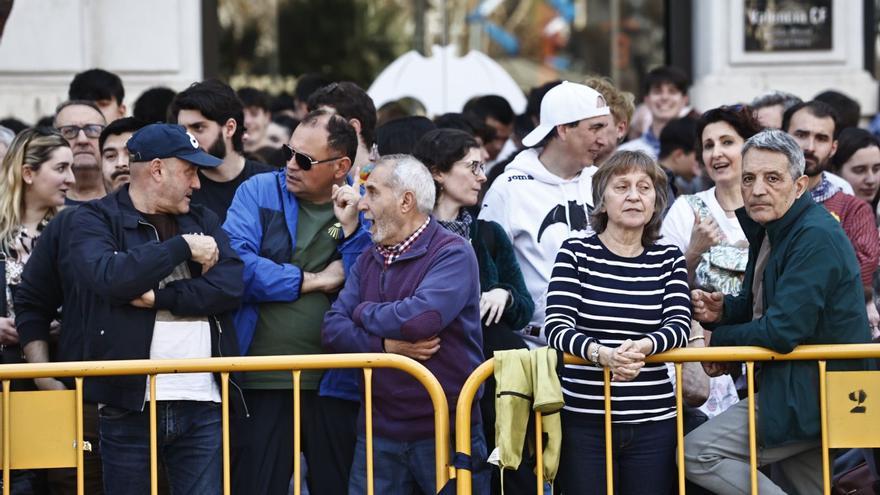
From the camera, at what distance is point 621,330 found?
5809mm

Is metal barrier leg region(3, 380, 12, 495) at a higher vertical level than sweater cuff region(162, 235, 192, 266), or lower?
lower

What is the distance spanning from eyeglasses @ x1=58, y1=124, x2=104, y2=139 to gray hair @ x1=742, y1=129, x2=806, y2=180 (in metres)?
3.56

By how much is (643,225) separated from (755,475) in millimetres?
1106

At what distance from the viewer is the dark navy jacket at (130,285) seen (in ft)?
18.8

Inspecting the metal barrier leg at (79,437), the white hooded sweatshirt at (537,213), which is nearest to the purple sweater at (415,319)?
the white hooded sweatshirt at (537,213)

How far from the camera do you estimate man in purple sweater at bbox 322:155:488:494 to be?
5.83 meters

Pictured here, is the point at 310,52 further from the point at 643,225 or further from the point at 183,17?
the point at 643,225

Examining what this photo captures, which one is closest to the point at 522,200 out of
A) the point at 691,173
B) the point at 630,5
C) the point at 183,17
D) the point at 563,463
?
the point at 563,463

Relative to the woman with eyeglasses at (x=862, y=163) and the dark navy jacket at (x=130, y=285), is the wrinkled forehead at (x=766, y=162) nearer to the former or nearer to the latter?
the dark navy jacket at (x=130, y=285)

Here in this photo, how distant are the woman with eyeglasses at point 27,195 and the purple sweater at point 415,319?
5.42 ft

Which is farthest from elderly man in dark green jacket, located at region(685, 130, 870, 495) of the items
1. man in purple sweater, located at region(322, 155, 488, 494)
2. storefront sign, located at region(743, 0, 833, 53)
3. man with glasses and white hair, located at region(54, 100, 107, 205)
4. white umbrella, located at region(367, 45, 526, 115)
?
storefront sign, located at region(743, 0, 833, 53)

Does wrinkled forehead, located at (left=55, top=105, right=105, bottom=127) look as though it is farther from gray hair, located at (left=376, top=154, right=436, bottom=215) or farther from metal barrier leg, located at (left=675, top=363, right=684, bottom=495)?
metal barrier leg, located at (left=675, top=363, right=684, bottom=495)

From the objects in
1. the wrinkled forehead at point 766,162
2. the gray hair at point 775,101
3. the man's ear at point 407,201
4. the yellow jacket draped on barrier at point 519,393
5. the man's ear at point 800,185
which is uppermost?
the gray hair at point 775,101

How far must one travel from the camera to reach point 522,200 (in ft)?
22.5
